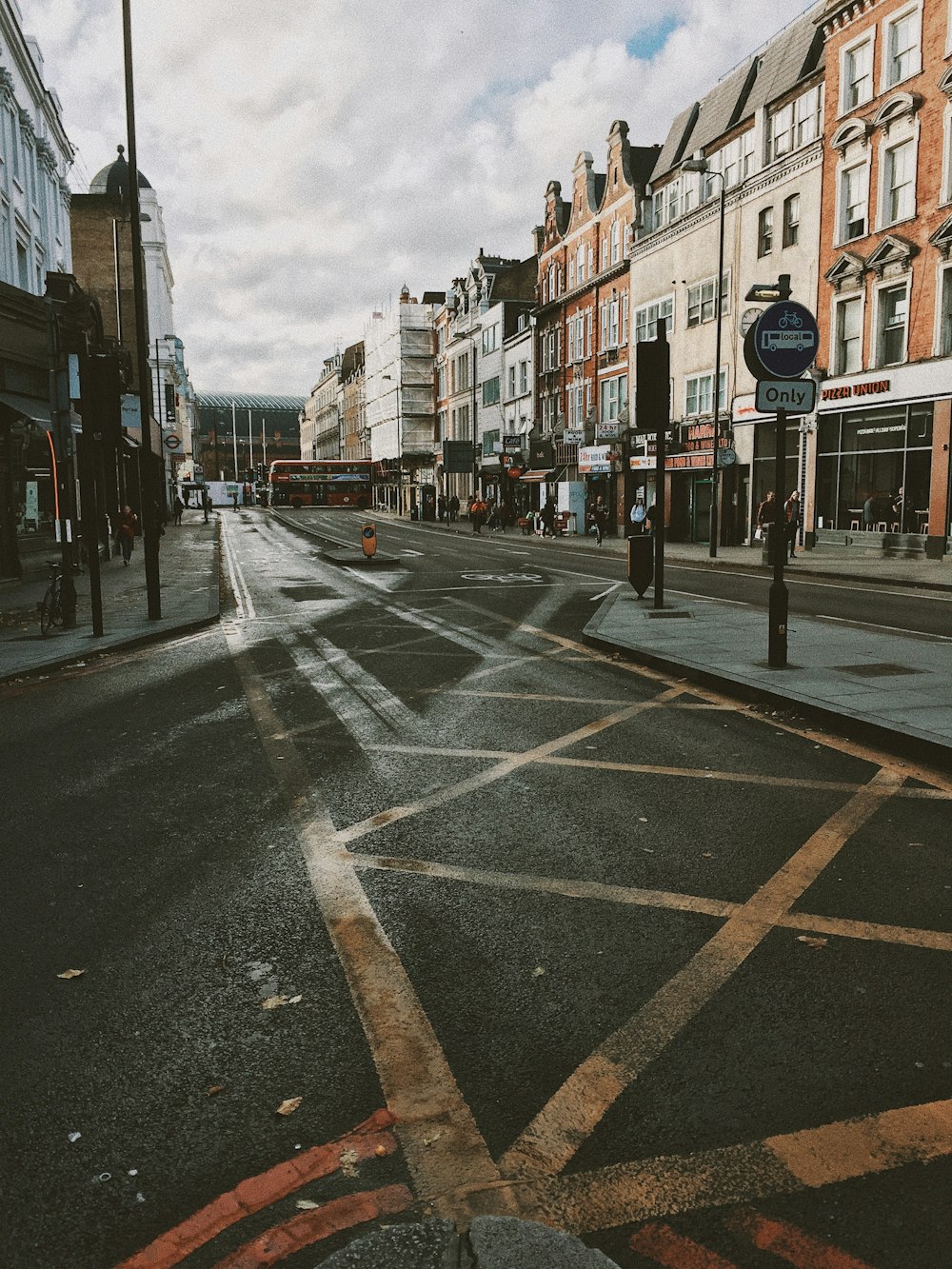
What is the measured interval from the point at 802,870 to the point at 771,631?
211 inches

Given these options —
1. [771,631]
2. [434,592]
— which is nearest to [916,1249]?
[771,631]

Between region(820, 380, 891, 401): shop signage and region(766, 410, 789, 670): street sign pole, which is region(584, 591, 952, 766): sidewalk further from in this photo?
region(820, 380, 891, 401): shop signage

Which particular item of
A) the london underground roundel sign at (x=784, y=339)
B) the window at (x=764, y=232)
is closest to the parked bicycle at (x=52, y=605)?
the london underground roundel sign at (x=784, y=339)

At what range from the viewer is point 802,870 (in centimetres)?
479

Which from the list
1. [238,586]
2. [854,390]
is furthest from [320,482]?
[238,586]

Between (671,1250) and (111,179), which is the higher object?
(111,179)

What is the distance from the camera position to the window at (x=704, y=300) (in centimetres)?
3847

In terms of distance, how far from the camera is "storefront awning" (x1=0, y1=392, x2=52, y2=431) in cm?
2052

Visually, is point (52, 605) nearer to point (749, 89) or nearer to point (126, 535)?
point (126, 535)

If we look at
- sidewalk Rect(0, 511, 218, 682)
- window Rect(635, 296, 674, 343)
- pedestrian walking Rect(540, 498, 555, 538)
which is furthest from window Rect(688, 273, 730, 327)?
sidewalk Rect(0, 511, 218, 682)

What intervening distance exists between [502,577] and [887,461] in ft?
44.8

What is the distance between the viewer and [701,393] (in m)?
40.5

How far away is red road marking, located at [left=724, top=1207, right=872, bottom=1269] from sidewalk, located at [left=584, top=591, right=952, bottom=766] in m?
4.81

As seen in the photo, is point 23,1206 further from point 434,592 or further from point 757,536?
point 757,536
